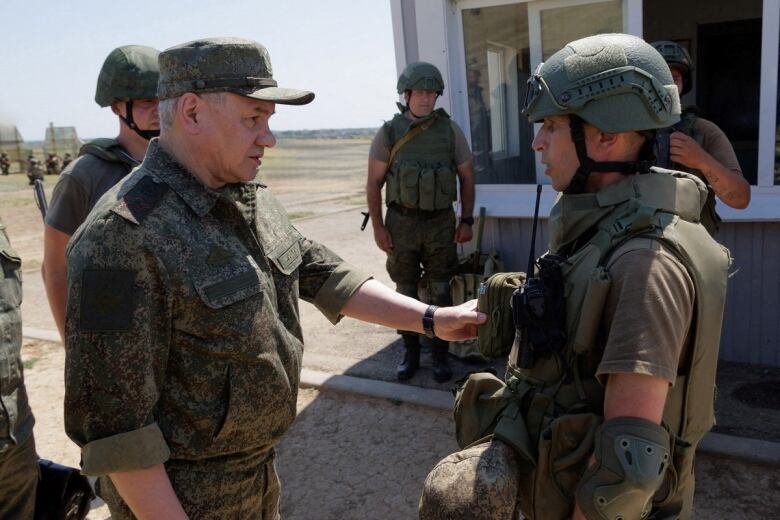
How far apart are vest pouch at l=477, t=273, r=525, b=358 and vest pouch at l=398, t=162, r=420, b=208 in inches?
118

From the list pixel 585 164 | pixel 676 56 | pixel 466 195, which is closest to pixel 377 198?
pixel 466 195

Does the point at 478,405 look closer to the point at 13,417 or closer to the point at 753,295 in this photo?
the point at 13,417

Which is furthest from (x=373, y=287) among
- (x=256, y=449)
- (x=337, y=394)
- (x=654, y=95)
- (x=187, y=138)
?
(x=337, y=394)

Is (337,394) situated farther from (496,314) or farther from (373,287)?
(496,314)

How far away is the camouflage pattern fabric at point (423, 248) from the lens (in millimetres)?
5125

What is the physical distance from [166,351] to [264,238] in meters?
0.46

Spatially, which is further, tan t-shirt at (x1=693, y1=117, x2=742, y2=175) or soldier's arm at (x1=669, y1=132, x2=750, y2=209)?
tan t-shirt at (x1=693, y1=117, x2=742, y2=175)

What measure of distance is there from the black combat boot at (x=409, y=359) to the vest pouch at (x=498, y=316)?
9.75 feet

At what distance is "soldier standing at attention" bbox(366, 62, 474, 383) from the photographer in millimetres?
4953

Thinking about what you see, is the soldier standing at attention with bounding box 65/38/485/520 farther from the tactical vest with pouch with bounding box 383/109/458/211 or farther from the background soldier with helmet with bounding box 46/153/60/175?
the background soldier with helmet with bounding box 46/153/60/175

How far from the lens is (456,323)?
2.28 meters

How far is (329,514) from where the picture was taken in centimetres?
343

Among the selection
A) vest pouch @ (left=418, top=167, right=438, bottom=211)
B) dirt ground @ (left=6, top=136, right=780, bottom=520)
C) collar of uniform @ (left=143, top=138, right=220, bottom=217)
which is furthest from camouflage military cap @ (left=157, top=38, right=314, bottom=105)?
vest pouch @ (left=418, top=167, right=438, bottom=211)

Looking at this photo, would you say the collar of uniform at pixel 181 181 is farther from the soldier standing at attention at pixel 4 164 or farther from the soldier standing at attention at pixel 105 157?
the soldier standing at attention at pixel 4 164
